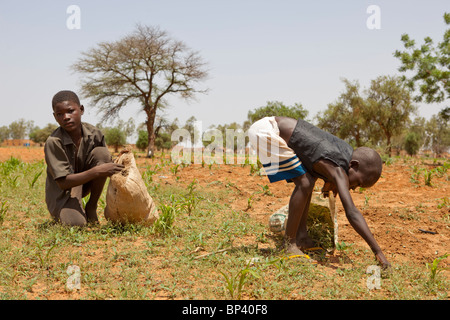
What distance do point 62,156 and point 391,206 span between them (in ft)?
15.8

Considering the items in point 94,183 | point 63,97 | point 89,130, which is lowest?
point 94,183

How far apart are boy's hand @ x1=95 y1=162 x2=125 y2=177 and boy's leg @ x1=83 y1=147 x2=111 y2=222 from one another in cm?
26

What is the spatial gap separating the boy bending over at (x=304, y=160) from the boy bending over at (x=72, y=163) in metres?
1.56

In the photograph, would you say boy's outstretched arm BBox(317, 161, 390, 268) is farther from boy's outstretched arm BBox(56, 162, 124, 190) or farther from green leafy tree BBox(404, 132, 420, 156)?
green leafy tree BBox(404, 132, 420, 156)

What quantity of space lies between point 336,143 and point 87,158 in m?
2.61

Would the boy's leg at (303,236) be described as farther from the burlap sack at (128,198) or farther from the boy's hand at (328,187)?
the burlap sack at (128,198)

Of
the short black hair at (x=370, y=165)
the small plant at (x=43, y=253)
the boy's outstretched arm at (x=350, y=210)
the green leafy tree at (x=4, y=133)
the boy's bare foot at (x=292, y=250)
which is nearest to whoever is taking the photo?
the boy's outstretched arm at (x=350, y=210)

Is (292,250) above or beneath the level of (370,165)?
beneath

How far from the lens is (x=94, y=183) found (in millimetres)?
3924

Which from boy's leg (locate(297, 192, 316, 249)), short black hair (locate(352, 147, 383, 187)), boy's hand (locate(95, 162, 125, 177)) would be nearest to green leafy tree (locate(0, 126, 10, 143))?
boy's hand (locate(95, 162, 125, 177))

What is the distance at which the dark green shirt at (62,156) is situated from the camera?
354 centimetres

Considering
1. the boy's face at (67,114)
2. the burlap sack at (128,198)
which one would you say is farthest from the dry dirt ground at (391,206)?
the boy's face at (67,114)

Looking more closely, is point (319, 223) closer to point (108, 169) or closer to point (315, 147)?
point (315, 147)

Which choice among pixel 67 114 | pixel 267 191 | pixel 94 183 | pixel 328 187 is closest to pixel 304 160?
pixel 328 187
